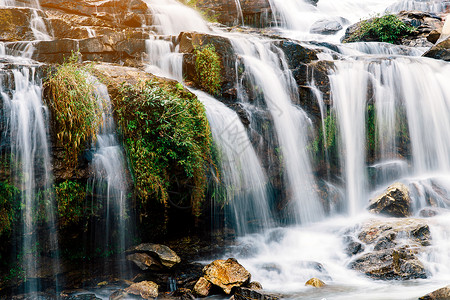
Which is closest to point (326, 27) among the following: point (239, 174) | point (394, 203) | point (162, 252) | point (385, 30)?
point (385, 30)

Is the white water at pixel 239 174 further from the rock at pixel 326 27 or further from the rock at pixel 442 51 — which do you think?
the rock at pixel 326 27

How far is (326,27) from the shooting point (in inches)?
731

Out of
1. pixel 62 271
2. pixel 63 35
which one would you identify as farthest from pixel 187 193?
pixel 63 35

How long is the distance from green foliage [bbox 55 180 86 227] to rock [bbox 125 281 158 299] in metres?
1.45

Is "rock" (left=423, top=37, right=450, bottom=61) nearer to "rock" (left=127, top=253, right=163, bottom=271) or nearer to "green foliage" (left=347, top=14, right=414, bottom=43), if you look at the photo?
"green foliage" (left=347, top=14, right=414, bottom=43)

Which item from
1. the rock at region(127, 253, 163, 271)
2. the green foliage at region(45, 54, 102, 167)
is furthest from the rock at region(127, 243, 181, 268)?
the green foliage at region(45, 54, 102, 167)

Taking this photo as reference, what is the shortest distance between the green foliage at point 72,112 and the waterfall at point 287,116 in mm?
4081

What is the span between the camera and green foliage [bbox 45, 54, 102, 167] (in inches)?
219

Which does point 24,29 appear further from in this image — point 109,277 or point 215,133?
point 109,277

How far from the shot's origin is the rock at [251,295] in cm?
484

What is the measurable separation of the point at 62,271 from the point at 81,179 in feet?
5.13

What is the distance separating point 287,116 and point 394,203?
10.6ft

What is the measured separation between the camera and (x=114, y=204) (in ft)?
19.2

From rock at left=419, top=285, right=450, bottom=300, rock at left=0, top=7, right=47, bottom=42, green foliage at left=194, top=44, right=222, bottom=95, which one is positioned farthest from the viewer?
rock at left=0, top=7, right=47, bottom=42
